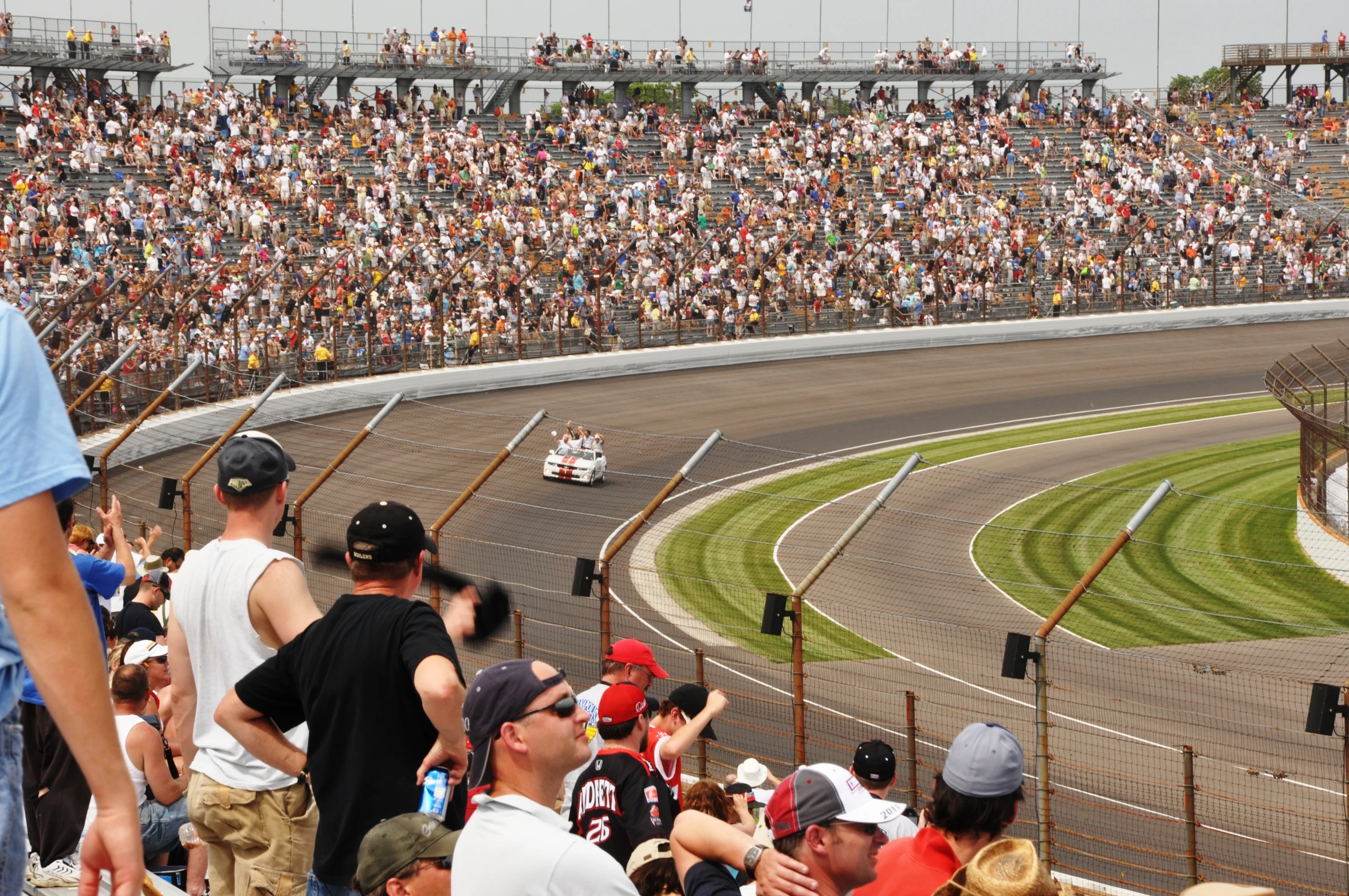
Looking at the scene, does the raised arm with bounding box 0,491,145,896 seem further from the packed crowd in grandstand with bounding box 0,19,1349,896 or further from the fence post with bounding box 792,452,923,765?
the fence post with bounding box 792,452,923,765

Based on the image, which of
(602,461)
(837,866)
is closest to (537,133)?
(602,461)

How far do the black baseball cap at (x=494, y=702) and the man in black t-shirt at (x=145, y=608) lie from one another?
4.95m

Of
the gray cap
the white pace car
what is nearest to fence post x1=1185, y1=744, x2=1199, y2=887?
the gray cap

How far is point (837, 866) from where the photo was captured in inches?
138

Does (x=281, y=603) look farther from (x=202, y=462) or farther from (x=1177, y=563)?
(x=1177, y=563)

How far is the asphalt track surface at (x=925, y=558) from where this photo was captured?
12.7m

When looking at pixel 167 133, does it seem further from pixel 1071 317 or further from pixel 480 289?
pixel 1071 317

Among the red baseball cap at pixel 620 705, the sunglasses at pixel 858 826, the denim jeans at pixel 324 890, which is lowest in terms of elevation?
the denim jeans at pixel 324 890

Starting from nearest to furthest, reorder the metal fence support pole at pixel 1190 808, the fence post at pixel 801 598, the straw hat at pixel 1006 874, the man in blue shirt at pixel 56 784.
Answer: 1. the straw hat at pixel 1006 874
2. the man in blue shirt at pixel 56 784
3. the metal fence support pole at pixel 1190 808
4. the fence post at pixel 801 598

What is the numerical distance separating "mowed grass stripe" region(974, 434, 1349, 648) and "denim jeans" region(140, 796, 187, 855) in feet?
36.7

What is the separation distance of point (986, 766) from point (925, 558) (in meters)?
18.4

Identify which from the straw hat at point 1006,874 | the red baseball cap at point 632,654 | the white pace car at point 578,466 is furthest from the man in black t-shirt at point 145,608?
the white pace car at point 578,466

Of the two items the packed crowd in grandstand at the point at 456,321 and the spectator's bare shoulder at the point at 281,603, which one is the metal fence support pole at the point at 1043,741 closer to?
the packed crowd in grandstand at the point at 456,321

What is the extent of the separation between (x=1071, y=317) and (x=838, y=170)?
894 centimetres
